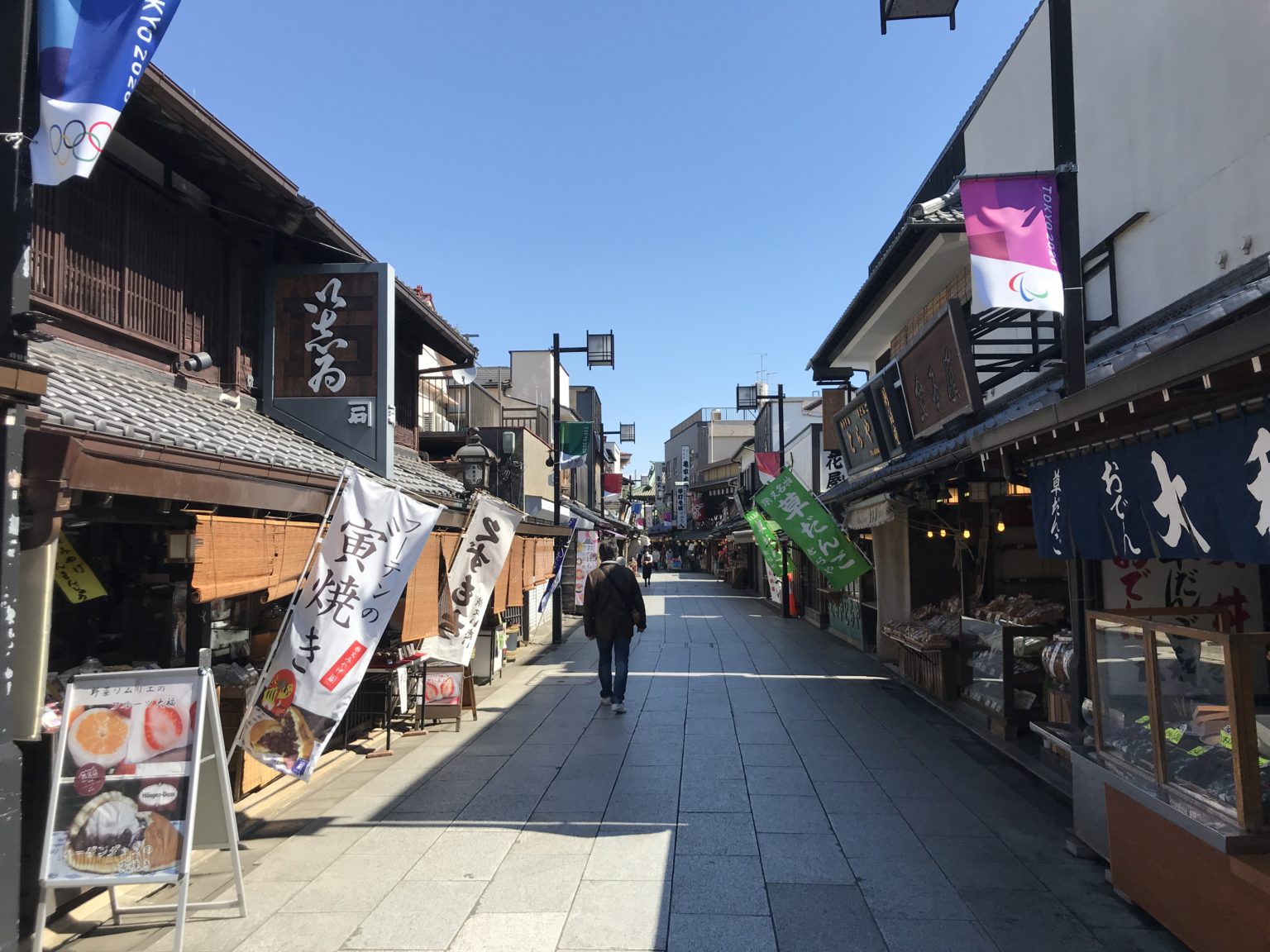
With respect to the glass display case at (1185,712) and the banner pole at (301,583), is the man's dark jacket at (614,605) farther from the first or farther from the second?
the glass display case at (1185,712)

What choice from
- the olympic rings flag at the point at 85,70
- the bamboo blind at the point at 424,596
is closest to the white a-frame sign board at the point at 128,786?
the olympic rings flag at the point at 85,70

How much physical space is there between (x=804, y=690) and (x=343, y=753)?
714 cm

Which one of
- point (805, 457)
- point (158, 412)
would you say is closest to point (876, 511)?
point (158, 412)

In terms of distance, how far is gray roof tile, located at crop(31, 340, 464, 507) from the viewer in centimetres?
532

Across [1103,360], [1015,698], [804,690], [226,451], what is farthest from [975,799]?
[226,451]

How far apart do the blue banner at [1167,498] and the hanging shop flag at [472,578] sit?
663 centimetres

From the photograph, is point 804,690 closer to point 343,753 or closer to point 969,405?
point 969,405

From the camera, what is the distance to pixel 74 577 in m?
5.79

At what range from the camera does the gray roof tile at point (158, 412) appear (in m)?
5.32

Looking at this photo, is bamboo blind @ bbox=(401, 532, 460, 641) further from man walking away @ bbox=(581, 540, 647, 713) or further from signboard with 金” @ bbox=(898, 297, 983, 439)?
signboard with 金” @ bbox=(898, 297, 983, 439)

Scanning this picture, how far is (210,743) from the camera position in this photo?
17.9 ft

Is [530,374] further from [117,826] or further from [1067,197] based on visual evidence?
[117,826]

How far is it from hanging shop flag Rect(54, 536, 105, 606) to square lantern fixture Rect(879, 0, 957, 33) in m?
8.41

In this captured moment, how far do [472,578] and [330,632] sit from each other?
4.20 meters
